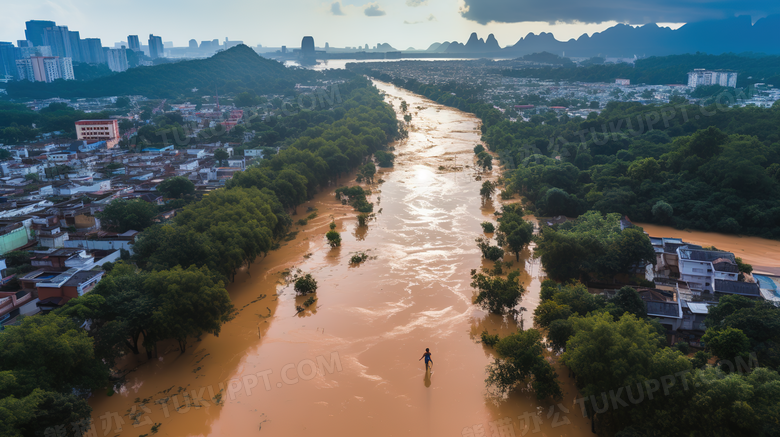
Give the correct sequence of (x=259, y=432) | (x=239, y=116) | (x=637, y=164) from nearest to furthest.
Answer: (x=259, y=432)
(x=637, y=164)
(x=239, y=116)

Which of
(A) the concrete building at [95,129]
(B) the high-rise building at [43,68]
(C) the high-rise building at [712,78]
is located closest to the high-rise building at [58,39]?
(B) the high-rise building at [43,68]

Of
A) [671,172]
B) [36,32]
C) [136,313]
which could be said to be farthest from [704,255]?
[36,32]

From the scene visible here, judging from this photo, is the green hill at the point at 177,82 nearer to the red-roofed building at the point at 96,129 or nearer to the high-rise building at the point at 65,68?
the high-rise building at the point at 65,68

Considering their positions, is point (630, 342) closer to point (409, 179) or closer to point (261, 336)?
point (261, 336)

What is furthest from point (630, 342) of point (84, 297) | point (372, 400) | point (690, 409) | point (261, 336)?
point (84, 297)

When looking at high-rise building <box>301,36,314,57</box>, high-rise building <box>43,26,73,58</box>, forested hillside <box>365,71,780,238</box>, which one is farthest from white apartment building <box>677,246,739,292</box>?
high-rise building <box>301,36,314,57</box>

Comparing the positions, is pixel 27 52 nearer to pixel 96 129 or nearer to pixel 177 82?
pixel 177 82
